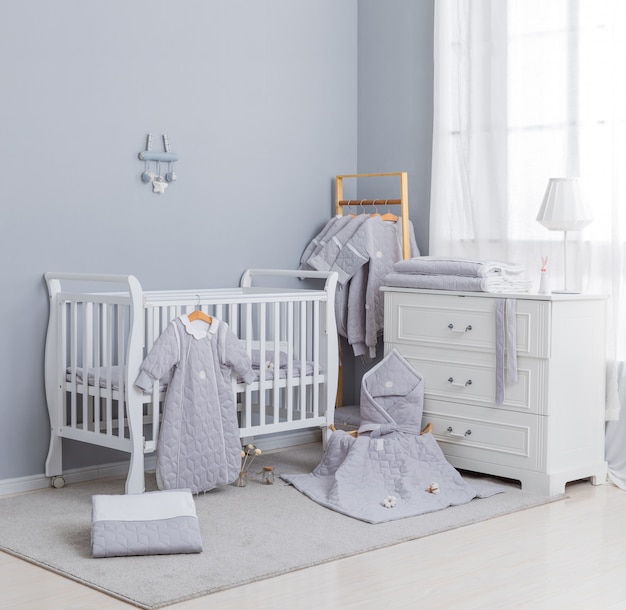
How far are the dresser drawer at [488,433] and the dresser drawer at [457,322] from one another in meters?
0.22

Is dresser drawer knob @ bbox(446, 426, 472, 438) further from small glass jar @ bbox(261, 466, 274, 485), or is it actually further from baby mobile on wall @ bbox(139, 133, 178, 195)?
baby mobile on wall @ bbox(139, 133, 178, 195)

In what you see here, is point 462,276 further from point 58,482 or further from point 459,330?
point 58,482

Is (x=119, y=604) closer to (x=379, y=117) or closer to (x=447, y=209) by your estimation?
(x=447, y=209)

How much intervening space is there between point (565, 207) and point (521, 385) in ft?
2.06

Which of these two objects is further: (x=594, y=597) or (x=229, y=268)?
(x=229, y=268)

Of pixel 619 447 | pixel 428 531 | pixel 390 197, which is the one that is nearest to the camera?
pixel 428 531

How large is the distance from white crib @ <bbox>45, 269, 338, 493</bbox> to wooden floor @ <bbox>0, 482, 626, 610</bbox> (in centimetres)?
70

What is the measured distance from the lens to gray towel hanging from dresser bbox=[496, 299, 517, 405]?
10.5 ft

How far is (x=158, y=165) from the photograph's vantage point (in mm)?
3521

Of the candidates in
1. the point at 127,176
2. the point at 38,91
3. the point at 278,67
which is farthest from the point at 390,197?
the point at 38,91

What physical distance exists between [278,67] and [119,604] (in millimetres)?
2480

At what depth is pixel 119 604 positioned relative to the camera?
2127 millimetres

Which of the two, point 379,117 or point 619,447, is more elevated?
point 379,117

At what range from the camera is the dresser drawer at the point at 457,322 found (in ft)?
10.3
